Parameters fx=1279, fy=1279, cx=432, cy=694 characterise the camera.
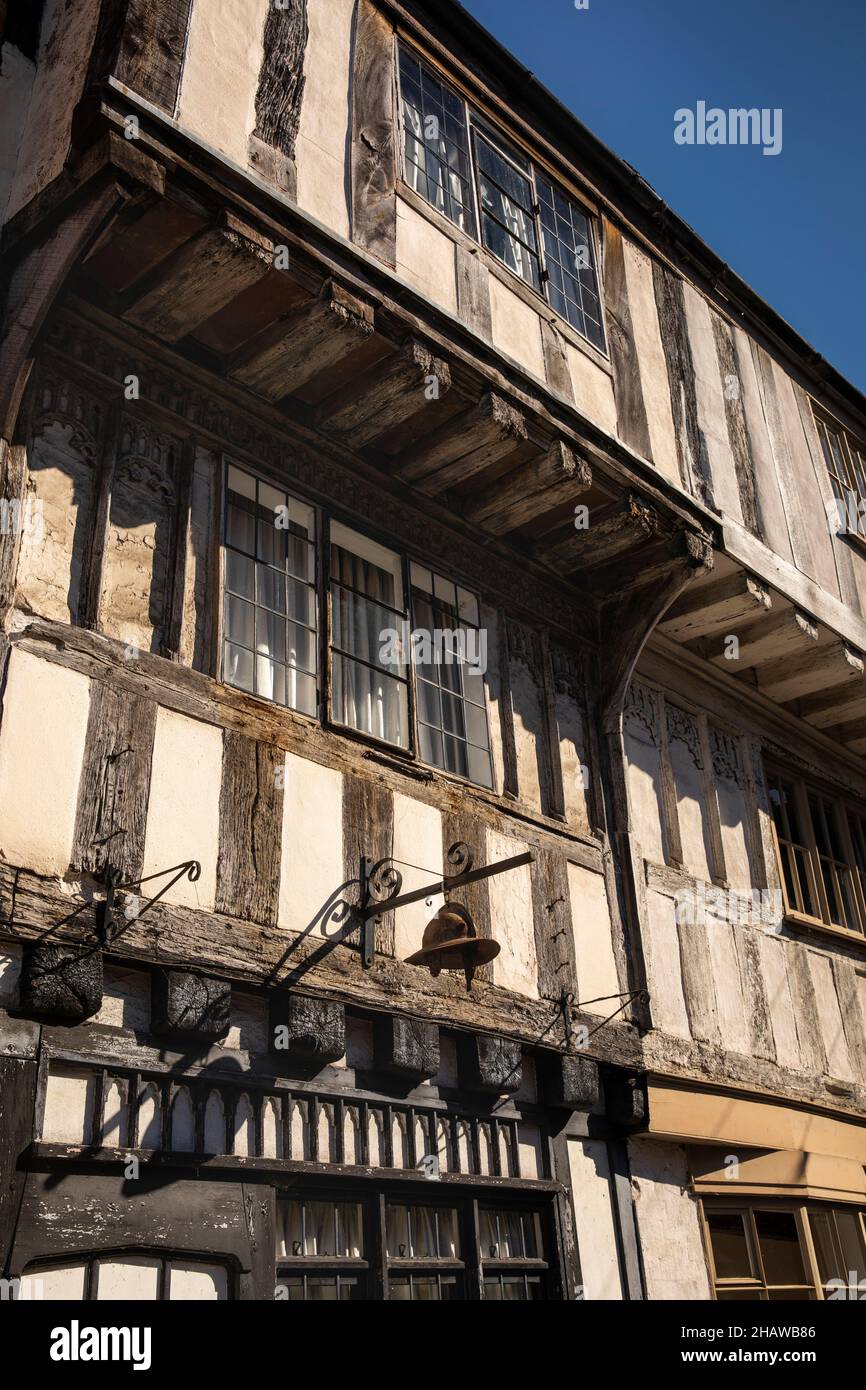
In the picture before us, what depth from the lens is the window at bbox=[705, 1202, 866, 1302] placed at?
24.6ft

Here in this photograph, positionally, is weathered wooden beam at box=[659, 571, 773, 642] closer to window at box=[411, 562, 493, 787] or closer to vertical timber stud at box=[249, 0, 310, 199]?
window at box=[411, 562, 493, 787]

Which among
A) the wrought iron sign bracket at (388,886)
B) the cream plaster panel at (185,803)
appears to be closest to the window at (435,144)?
the cream plaster panel at (185,803)

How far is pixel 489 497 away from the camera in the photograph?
7.64m

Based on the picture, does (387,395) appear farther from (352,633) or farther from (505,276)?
(505,276)

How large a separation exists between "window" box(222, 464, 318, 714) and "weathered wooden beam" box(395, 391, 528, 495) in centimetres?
81

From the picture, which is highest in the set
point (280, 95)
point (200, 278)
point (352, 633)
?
point (280, 95)

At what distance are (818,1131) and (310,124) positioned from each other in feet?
22.4

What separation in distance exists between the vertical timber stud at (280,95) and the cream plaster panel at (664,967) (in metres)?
4.69

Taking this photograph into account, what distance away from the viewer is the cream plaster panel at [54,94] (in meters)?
5.70

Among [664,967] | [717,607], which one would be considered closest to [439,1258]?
[664,967]

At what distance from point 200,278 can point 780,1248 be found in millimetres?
6503

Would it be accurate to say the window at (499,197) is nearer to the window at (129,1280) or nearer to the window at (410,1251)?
the window at (410,1251)

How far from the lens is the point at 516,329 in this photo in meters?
7.58
